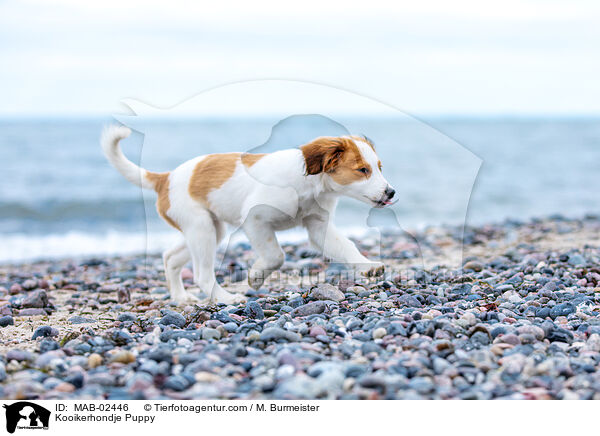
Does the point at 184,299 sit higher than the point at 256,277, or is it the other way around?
the point at 256,277

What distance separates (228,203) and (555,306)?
2711mm

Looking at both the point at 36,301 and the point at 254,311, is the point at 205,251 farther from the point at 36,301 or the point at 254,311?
the point at 36,301

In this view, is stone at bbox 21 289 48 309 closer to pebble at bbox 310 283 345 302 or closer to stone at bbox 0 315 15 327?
stone at bbox 0 315 15 327

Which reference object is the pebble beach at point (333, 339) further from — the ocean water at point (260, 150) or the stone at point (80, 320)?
the ocean water at point (260, 150)

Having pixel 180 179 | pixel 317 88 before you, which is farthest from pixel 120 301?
pixel 317 88

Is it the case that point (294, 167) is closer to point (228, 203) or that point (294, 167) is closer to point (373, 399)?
point (228, 203)

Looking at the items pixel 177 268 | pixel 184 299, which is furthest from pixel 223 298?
pixel 177 268

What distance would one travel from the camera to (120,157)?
6.10 meters

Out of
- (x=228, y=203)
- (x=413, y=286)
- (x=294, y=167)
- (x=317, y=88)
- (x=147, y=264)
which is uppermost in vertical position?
(x=317, y=88)

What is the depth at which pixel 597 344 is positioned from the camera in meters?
4.16

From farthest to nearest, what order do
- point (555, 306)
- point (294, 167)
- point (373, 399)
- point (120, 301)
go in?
point (120, 301) < point (294, 167) < point (555, 306) < point (373, 399)

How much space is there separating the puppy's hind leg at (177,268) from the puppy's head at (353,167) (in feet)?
5.80

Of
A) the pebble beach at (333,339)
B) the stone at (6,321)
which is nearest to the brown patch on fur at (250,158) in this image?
the pebble beach at (333,339)
